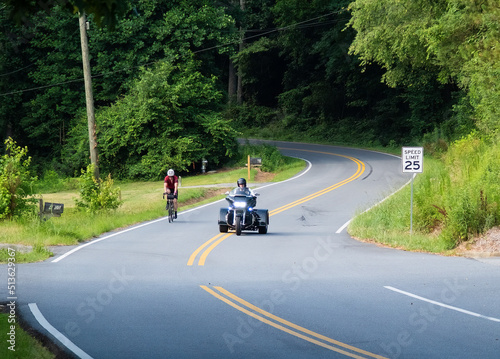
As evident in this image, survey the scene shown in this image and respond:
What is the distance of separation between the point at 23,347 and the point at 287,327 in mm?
3608

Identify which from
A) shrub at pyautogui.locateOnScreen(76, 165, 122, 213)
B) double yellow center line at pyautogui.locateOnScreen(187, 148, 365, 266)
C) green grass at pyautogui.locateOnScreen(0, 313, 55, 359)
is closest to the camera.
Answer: green grass at pyautogui.locateOnScreen(0, 313, 55, 359)

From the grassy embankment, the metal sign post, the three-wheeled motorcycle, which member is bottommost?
the grassy embankment

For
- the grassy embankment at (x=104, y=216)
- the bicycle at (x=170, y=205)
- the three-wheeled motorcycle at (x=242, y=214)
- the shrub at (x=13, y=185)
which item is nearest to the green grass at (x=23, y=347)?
the grassy embankment at (x=104, y=216)

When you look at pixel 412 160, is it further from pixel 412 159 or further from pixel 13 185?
pixel 13 185

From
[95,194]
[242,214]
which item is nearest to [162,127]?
[95,194]

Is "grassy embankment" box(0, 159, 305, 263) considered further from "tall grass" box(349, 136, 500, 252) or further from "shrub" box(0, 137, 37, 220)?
"tall grass" box(349, 136, 500, 252)

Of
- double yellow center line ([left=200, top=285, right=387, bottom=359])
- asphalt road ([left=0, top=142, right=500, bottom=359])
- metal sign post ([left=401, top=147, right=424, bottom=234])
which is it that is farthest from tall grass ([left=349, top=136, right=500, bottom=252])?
double yellow center line ([left=200, top=285, right=387, bottom=359])

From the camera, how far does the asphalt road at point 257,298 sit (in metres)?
8.75

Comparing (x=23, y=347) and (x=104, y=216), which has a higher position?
(x=23, y=347)

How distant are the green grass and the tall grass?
37.9ft

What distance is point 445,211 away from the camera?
19.7 metres

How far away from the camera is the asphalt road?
28.7ft

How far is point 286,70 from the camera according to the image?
246 ft

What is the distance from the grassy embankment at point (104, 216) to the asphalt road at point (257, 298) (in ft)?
3.57
